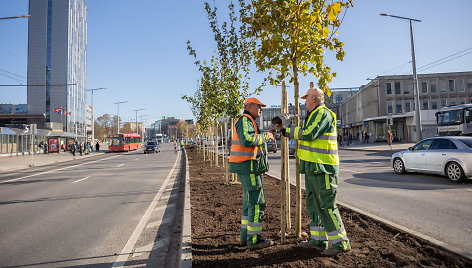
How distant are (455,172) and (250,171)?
8475 millimetres

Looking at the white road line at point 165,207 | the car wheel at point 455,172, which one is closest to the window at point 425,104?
the car wheel at point 455,172

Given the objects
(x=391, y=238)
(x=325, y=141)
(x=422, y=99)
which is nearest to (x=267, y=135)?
(x=325, y=141)

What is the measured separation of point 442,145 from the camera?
10117 millimetres

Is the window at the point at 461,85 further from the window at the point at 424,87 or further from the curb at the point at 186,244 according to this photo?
the curb at the point at 186,244

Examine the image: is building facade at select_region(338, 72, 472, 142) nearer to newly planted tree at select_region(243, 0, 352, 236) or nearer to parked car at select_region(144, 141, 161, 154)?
parked car at select_region(144, 141, 161, 154)

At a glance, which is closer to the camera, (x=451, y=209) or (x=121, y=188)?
(x=451, y=209)

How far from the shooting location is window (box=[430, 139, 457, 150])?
9.82m

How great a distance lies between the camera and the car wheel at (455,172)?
917cm

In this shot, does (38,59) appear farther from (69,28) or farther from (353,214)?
(353,214)

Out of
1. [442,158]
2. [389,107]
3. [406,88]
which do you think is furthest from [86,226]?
[406,88]

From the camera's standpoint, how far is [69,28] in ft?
243

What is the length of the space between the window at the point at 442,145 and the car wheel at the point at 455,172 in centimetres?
59

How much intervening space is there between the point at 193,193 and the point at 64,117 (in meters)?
75.8

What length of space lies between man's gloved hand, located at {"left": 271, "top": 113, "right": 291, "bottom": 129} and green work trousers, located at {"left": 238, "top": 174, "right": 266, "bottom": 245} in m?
0.73
